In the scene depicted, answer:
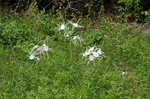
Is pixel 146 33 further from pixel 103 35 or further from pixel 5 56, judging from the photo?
pixel 5 56

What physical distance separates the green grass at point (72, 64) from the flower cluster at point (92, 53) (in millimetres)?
88

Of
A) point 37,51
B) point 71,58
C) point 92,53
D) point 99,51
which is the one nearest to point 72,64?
point 71,58

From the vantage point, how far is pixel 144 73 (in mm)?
5000

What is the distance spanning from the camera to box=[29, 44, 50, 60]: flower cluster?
5.72m

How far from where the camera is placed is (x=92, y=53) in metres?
5.62

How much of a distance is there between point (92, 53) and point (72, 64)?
452mm

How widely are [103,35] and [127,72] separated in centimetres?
116

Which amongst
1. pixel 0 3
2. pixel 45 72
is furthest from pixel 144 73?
pixel 0 3

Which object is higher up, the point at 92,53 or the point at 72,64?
the point at 92,53

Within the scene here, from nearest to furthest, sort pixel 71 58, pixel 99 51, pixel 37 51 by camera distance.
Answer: pixel 71 58 < pixel 99 51 < pixel 37 51

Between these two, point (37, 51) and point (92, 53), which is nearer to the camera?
point (92, 53)

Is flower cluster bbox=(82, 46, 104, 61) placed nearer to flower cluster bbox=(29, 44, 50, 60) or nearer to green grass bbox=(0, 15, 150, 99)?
green grass bbox=(0, 15, 150, 99)

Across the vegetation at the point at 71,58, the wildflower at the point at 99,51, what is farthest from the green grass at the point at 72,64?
the wildflower at the point at 99,51

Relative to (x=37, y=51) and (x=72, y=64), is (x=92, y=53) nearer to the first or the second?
(x=72, y=64)
